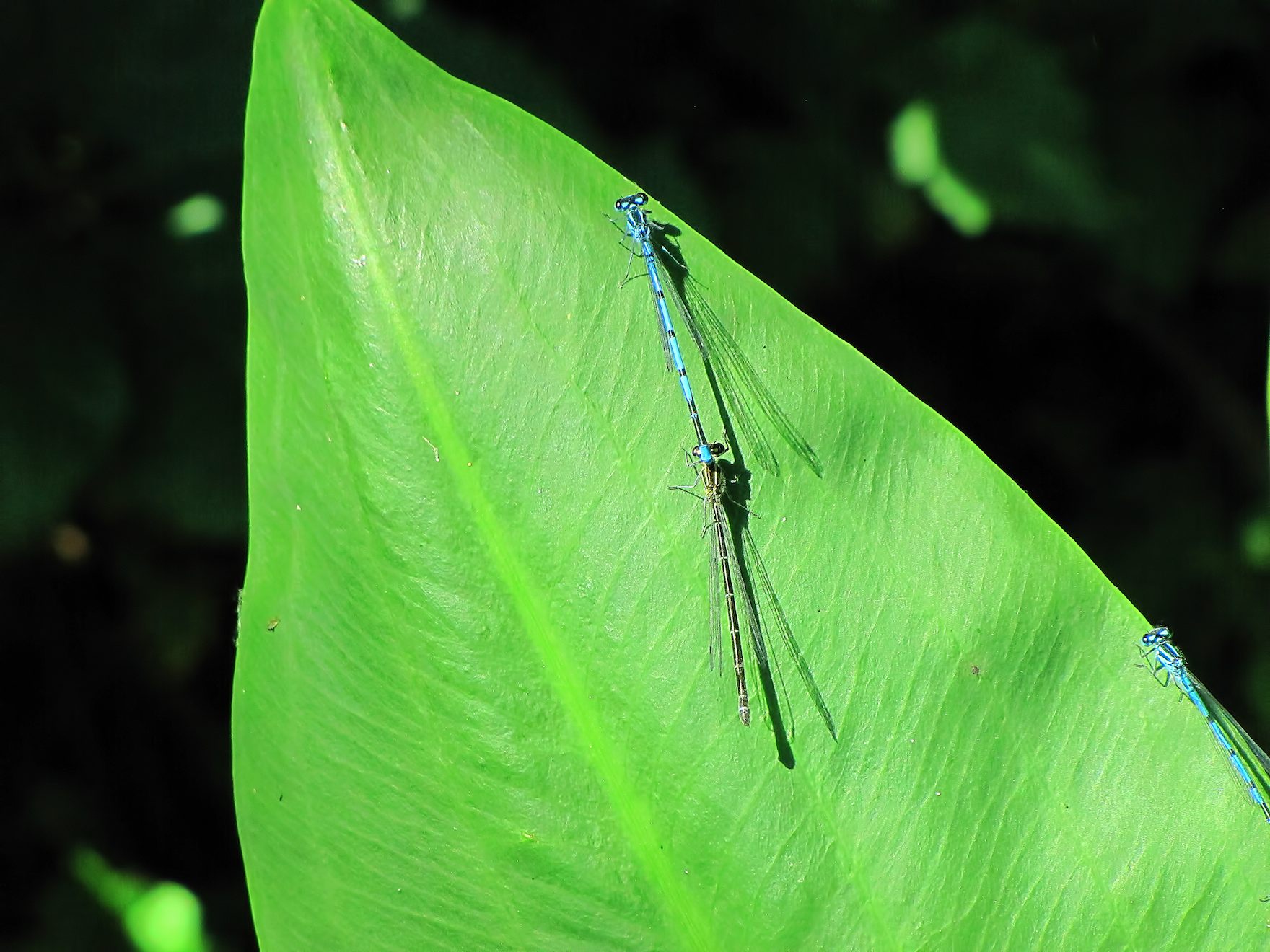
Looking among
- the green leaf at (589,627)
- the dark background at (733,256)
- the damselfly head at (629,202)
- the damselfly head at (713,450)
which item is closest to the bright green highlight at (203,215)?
the dark background at (733,256)

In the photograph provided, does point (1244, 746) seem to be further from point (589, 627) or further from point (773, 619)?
point (589, 627)

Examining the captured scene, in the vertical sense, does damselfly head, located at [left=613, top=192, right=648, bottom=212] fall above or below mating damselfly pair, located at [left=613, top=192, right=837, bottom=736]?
above

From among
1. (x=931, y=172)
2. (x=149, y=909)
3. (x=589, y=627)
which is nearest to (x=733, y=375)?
(x=589, y=627)

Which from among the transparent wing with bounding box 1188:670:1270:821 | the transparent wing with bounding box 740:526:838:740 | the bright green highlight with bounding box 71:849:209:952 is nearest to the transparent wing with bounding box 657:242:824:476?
the transparent wing with bounding box 740:526:838:740

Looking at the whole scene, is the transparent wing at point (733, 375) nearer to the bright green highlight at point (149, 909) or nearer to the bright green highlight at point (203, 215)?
the bright green highlight at point (203, 215)

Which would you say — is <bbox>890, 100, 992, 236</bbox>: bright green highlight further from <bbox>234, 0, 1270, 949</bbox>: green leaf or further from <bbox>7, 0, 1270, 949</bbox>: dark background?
<bbox>234, 0, 1270, 949</bbox>: green leaf

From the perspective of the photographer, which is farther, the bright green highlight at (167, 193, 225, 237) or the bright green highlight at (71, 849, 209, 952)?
the bright green highlight at (71, 849, 209, 952)
